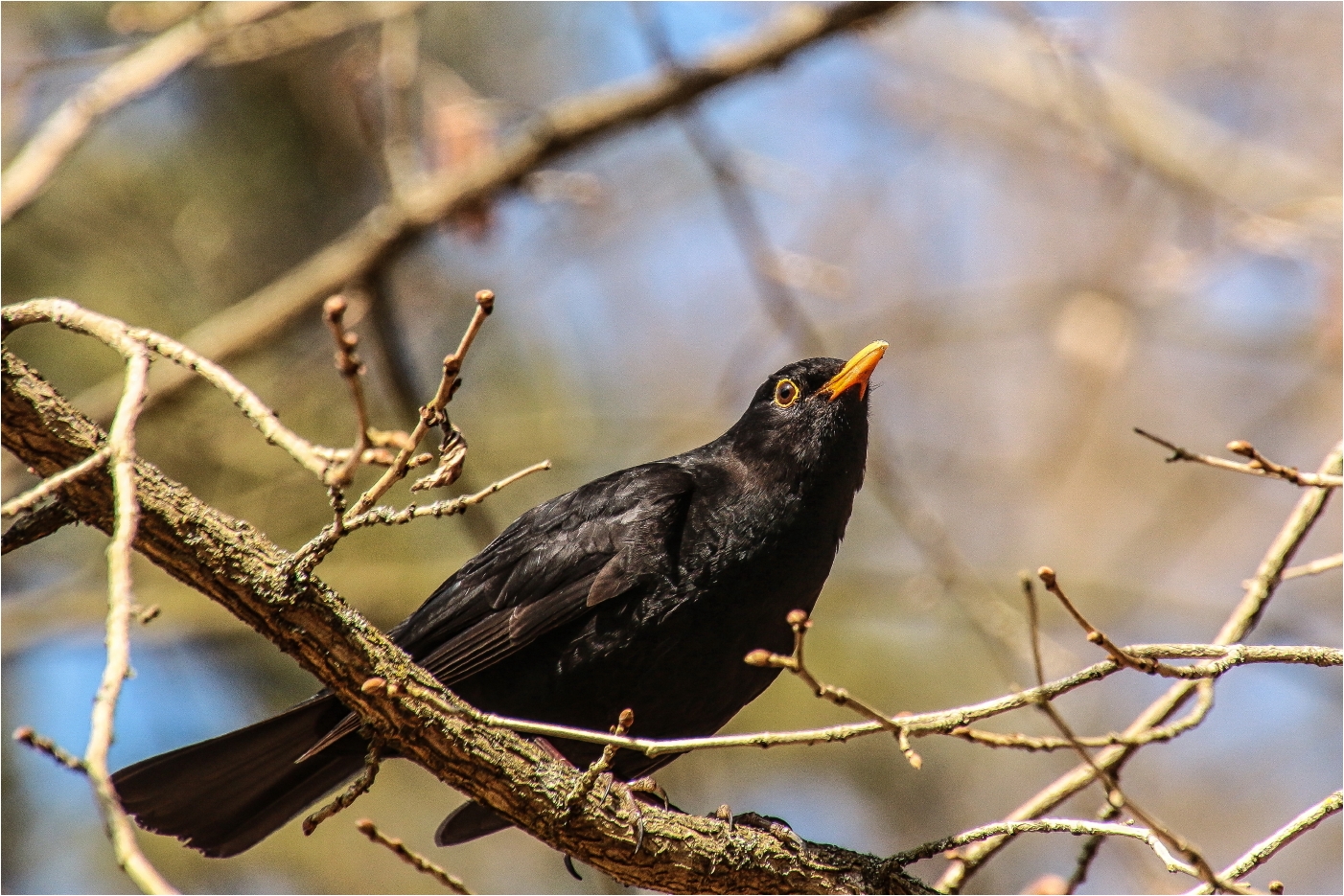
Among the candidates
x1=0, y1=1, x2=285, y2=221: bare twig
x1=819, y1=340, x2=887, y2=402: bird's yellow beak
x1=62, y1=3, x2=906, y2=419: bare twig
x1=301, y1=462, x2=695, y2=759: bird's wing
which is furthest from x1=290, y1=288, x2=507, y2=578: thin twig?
x1=62, y1=3, x2=906, y2=419: bare twig

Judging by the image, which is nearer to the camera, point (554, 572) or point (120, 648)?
point (120, 648)

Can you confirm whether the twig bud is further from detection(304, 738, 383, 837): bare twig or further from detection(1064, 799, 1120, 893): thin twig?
detection(1064, 799, 1120, 893): thin twig

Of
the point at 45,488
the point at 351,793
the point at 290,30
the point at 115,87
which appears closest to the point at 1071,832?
the point at 351,793

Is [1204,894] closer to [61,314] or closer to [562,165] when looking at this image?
[61,314]

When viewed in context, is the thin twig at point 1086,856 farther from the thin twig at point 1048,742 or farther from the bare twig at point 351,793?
the bare twig at point 351,793

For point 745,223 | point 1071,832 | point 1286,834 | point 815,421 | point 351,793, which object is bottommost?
point 1286,834

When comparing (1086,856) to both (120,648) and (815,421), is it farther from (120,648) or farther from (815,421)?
(120,648)

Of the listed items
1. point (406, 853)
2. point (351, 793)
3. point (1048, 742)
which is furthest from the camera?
point (406, 853)
